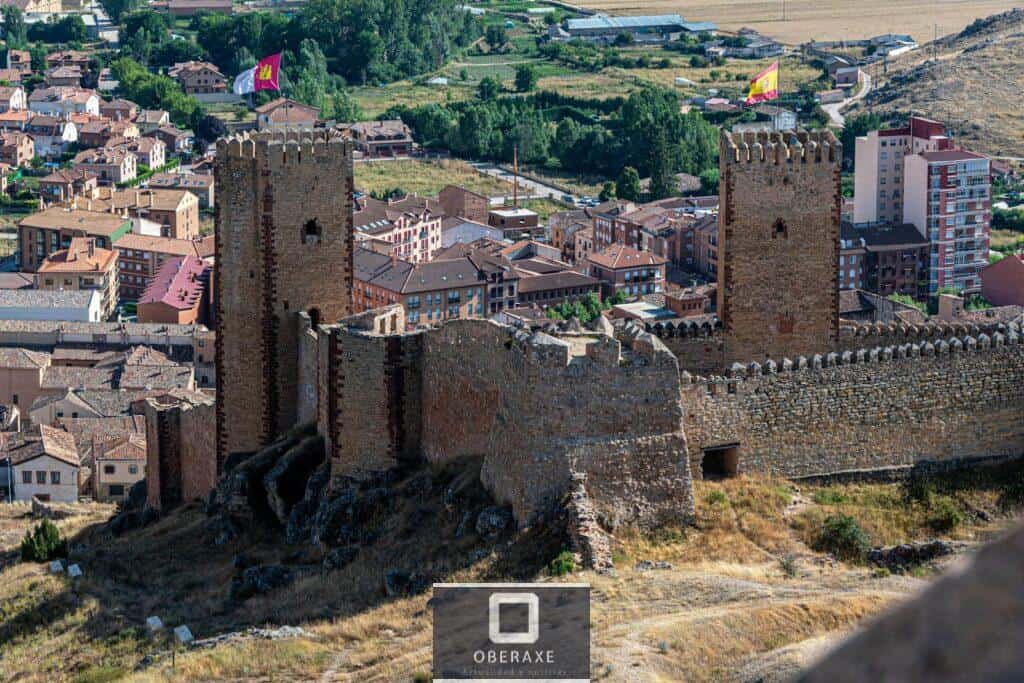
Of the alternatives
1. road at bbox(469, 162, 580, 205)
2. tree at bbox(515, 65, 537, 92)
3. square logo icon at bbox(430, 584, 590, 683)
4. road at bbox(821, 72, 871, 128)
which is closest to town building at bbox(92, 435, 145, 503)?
square logo icon at bbox(430, 584, 590, 683)

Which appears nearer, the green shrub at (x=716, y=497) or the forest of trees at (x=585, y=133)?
the green shrub at (x=716, y=497)

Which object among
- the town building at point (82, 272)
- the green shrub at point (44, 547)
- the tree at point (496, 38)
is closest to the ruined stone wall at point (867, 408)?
the green shrub at point (44, 547)

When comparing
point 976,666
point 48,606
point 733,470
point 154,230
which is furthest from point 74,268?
point 976,666

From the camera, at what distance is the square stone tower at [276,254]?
32750 mm

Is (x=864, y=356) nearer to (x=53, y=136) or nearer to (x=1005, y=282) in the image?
(x=1005, y=282)

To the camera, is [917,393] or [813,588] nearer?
[813,588]

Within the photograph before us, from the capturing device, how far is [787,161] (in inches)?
1184

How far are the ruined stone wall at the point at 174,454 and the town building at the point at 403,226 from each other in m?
68.4

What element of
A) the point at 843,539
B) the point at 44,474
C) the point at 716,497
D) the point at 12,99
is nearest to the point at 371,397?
the point at 716,497

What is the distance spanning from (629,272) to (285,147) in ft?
249

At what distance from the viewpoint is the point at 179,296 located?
343 feet

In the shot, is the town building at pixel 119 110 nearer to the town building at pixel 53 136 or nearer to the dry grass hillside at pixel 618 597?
the town building at pixel 53 136

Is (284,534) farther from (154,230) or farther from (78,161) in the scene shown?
(78,161)

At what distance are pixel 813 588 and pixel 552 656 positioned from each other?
4.32 metres
